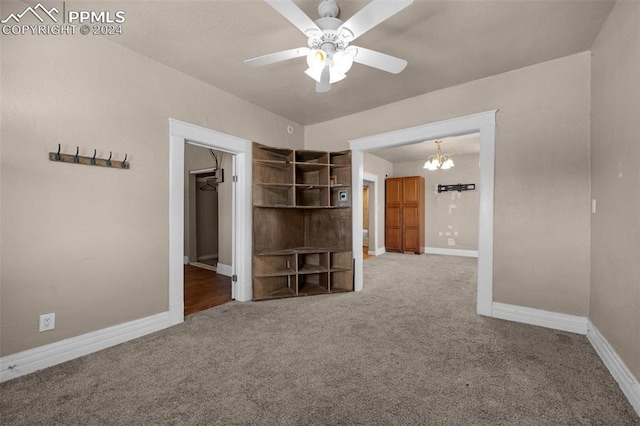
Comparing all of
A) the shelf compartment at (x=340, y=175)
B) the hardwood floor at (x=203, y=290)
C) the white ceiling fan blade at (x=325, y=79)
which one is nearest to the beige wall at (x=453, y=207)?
the shelf compartment at (x=340, y=175)

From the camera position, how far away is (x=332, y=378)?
1812 millimetres

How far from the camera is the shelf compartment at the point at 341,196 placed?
396 centimetres

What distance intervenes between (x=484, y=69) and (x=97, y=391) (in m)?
4.12

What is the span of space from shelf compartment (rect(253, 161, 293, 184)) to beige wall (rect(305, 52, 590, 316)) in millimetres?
2274

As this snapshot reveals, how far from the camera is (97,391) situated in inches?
66.3

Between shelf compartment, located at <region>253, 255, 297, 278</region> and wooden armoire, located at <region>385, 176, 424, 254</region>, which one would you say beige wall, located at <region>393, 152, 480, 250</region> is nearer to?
A: wooden armoire, located at <region>385, 176, 424, 254</region>

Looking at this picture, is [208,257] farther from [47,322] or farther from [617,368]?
[617,368]

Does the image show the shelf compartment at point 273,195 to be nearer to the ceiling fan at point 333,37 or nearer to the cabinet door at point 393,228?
the ceiling fan at point 333,37

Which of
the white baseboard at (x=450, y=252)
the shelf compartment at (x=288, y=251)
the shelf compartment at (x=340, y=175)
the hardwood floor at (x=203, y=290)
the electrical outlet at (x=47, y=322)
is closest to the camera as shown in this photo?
the electrical outlet at (x=47, y=322)

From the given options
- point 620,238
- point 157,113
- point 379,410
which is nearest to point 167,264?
point 157,113

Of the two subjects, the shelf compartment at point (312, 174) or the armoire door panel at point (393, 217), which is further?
the armoire door panel at point (393, 217)

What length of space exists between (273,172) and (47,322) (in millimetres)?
2652

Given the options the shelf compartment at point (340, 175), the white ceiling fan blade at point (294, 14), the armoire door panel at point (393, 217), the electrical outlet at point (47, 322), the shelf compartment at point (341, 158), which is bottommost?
A: the electrical outlet at point (47, 322)

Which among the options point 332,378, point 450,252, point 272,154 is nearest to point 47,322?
point 332,378
